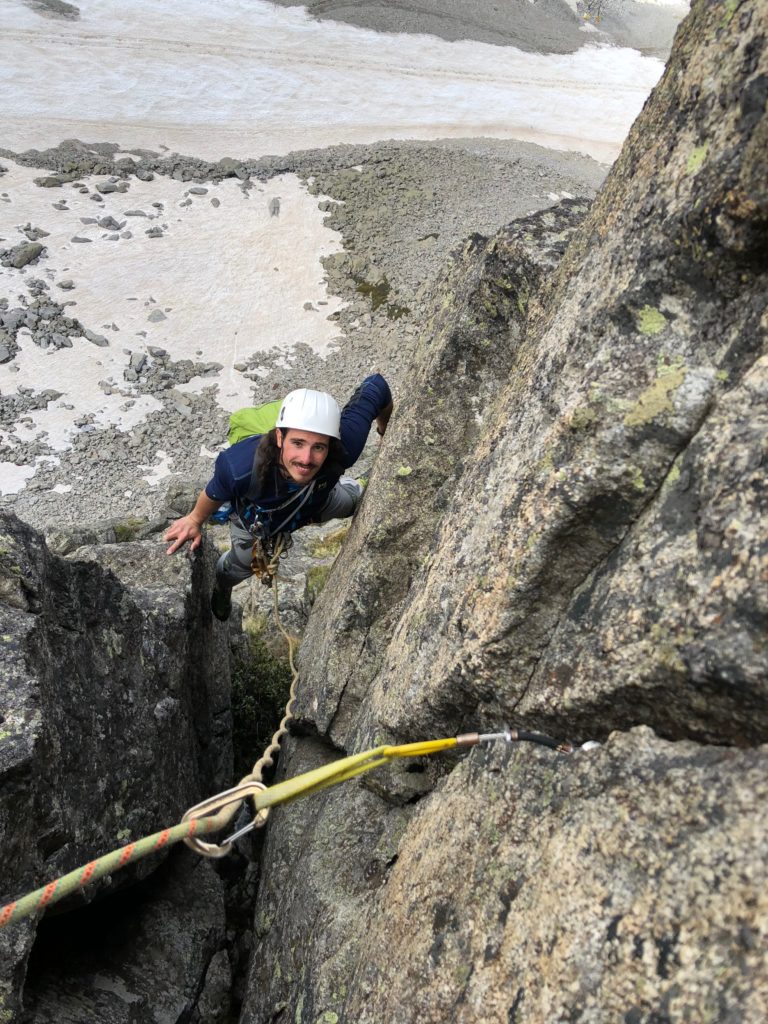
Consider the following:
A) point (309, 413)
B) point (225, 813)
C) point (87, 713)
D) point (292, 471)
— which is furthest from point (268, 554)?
point (225, 813)

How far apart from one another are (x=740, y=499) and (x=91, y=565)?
6827 millimetres

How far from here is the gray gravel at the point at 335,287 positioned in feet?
93.7

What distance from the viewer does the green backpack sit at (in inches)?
384

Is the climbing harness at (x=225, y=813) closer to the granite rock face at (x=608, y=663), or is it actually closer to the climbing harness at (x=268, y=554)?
the granite rock face at (x=608, y=663)

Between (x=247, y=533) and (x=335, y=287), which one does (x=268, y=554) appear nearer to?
(x=247, y=533)

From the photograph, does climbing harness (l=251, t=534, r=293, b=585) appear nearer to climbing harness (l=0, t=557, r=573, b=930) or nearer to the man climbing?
the man climbing

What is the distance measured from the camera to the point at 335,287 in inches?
1547

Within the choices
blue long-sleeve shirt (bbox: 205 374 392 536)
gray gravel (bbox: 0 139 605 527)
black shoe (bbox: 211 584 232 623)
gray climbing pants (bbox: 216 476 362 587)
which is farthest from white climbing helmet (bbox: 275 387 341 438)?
gray gravel (bbox: 0 139 605 527)

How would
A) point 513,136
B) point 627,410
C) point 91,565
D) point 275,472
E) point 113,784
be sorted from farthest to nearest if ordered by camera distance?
point 513,136
point 275,472
point 91,565
point 113,784
point 627,410

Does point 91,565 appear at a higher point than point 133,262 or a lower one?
higher

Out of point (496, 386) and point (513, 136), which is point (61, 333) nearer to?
point (496, 386)

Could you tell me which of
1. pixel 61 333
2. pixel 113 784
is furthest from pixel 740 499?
pixel 61 333

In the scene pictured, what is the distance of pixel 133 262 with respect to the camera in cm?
3997

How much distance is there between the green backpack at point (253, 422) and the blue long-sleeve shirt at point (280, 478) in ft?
A: 0.57
